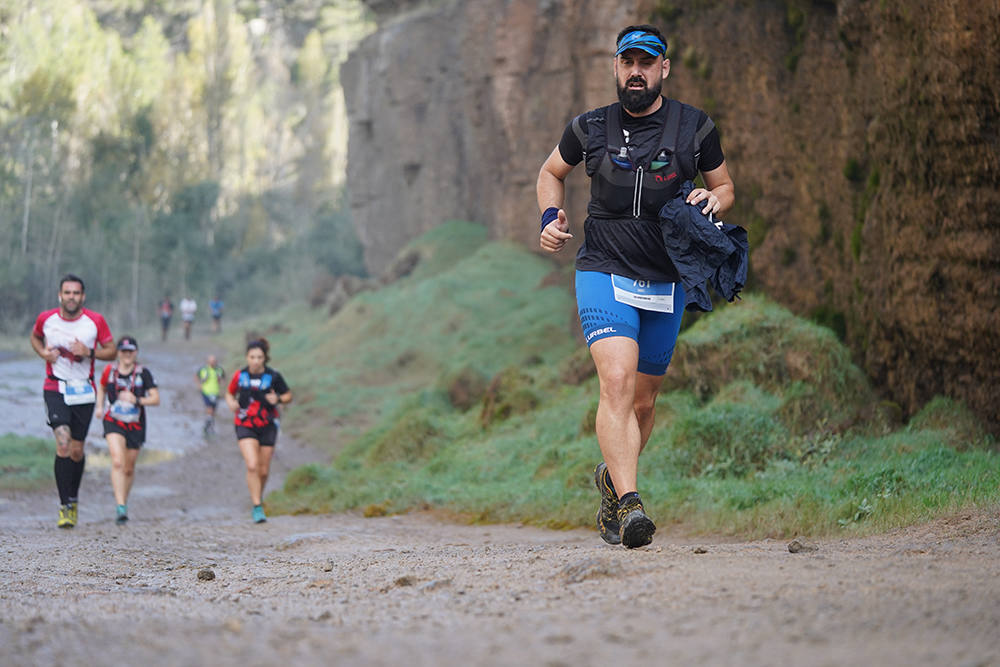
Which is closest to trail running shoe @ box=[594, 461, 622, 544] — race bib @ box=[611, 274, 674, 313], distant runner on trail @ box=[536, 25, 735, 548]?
distant runner on trail @ box=[536, 25, 735, 548]

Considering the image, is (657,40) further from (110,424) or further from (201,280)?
(201,280)

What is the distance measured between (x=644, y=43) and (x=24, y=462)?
12.8 metres

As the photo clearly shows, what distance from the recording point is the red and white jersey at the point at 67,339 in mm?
9828

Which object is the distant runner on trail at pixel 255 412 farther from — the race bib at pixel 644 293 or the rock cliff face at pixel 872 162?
the race bib at pixel 644 293

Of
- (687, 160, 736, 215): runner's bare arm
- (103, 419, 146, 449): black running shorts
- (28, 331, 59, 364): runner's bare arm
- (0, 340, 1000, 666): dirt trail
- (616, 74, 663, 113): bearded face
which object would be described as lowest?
(0, 340, 1000, 666): dirt trail

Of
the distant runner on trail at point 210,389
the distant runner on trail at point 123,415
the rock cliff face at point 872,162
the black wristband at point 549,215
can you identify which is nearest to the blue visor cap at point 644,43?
the black wristband at point 549,215

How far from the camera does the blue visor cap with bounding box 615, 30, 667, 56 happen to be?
5293mm

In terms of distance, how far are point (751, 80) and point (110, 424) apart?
7328 mm

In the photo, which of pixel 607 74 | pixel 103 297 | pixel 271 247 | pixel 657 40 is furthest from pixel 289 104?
pixel 657 40

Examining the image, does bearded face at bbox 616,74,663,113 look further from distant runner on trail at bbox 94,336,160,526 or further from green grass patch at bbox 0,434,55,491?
green grass patch at bbox 0,434,55,491

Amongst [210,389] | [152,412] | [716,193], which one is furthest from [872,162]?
[152,412]

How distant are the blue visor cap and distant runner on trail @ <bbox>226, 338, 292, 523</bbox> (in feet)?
20.7

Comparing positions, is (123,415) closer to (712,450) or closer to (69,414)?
(69,414)

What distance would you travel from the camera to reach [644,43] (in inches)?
209
